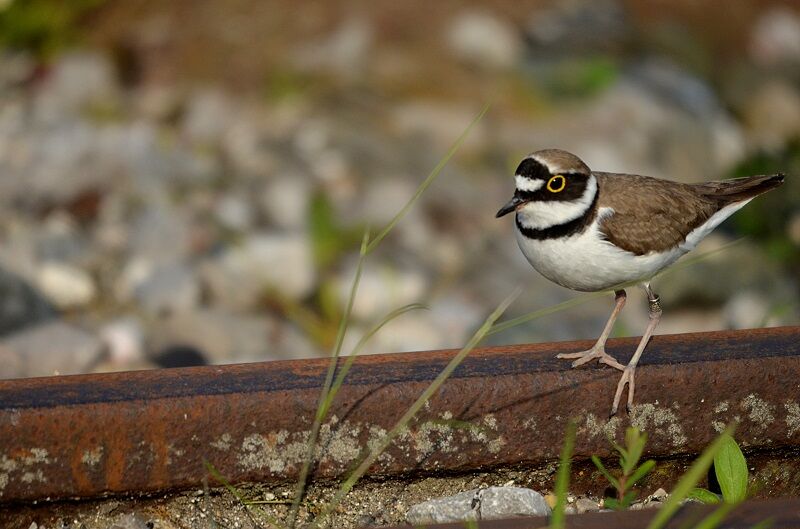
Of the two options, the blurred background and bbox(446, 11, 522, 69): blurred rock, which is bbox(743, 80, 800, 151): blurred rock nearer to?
the blurred background

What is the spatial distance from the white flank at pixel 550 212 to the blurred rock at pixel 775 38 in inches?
283

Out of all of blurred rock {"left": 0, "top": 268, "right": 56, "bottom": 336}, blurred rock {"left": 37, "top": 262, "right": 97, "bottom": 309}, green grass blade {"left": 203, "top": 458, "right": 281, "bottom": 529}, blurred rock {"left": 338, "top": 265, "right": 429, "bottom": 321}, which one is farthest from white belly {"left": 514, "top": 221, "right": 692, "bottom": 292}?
blurred rock {"left": 37, "top": 262, "right": 97, "bottom": 309}

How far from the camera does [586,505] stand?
339 centimetres

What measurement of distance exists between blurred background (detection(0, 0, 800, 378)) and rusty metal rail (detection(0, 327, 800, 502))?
6.65ft

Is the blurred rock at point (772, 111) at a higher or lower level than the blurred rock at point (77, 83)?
lower

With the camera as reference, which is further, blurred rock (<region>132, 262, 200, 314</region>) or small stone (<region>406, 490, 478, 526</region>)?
blurred rock (<region>132, 262, 200, 314</region>)

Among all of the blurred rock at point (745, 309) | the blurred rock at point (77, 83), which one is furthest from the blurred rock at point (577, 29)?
the blurred rock at point (77, 83)

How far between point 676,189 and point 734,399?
910 millimetres

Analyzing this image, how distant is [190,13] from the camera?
30.6 feet

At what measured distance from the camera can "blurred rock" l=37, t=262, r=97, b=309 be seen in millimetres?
6512

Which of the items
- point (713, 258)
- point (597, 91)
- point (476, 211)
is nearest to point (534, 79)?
point (597, 91)

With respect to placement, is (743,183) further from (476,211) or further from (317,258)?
(476,211)

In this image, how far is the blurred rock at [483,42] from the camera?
9.12 metres

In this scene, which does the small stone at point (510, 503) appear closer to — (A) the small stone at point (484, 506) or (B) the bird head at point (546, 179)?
(A) the small stone at point (484, 506)
